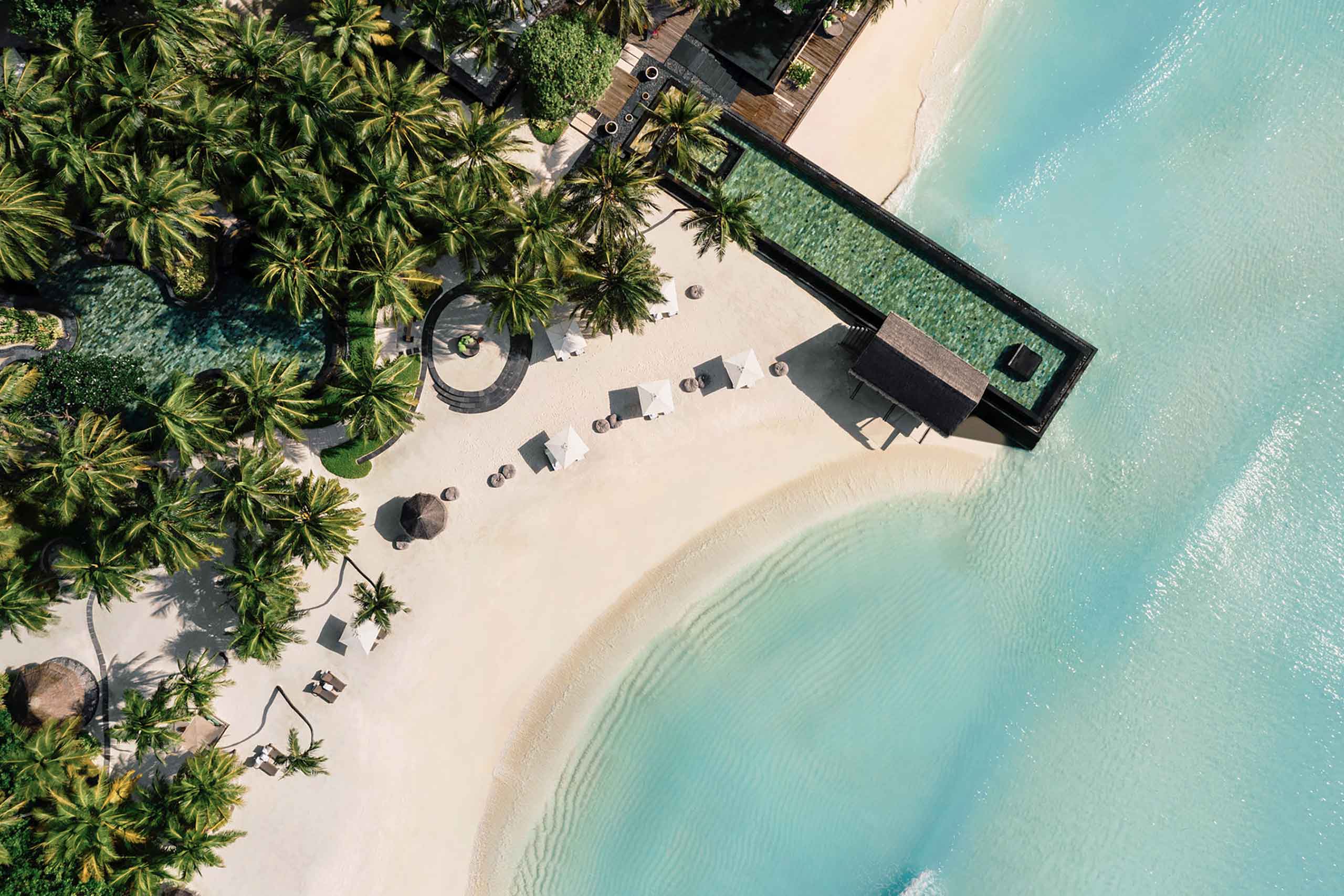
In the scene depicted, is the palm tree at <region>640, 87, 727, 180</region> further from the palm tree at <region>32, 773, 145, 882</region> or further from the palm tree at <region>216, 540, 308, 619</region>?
the palm tree at <region>32, 773, 145, 882</region>

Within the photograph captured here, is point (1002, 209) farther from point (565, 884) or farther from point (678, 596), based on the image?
point (565, 884)

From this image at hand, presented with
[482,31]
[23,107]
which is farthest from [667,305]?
[23,107]

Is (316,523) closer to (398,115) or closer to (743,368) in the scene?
(398,115)

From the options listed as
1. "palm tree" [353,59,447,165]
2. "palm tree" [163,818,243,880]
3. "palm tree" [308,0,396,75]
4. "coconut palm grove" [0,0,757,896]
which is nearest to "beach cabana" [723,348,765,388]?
"coconut palm grove" [0,0,757,896]

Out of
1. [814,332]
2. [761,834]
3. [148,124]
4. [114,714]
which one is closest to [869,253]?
[814,332]

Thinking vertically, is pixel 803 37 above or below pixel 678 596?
above

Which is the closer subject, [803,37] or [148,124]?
[148,124]

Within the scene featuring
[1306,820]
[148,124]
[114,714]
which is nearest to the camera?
[148,124]

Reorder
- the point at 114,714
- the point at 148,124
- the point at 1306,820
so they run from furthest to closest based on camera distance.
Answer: the point at 1306,820 < the point at 114,714 < the point at 148,124

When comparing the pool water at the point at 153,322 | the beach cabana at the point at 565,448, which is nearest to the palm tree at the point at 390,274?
the pool water at the point at 153,322
